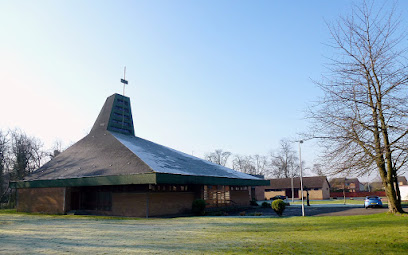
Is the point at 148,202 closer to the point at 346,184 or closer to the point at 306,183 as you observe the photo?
the point at 306,183

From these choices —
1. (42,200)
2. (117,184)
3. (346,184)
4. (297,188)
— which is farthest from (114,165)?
(346,184)

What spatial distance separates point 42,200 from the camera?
31.6m

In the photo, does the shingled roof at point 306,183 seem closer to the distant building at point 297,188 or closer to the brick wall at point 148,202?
the distant building at point 297,188

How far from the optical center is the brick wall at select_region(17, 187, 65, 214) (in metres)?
30.2

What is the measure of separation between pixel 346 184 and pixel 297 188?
50.7m

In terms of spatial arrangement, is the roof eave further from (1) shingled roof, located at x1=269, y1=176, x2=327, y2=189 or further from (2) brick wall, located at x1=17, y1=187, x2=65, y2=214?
(1) shingled roof, located at x1=269, y1=176, x2=327, y2=189

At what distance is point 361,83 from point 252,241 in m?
11.0

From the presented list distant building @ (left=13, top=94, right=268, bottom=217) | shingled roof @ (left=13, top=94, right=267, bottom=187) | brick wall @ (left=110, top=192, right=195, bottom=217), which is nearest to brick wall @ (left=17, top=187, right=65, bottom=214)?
distant building @ (left=13, top=94, right=268, bottom=217)

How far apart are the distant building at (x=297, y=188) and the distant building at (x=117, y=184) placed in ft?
124

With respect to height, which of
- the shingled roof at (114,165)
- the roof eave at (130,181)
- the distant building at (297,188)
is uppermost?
the shingled roof at (114,165)

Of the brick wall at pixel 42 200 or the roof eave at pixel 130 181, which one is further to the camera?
the brick wall at pixel 42 200

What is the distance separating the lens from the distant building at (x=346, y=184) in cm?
7631

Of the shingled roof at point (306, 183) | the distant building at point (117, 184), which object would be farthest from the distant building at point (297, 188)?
the distant building at point (117, 184)

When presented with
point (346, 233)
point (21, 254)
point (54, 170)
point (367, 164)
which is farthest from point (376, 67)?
point (54, 170)
